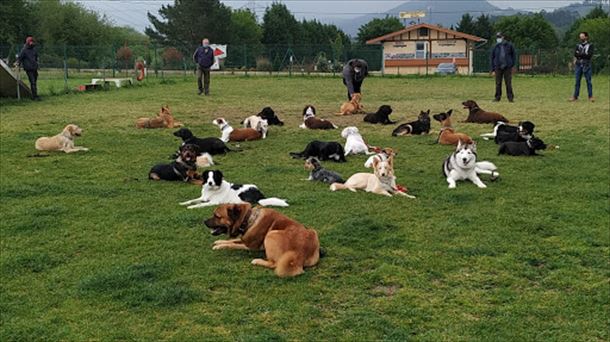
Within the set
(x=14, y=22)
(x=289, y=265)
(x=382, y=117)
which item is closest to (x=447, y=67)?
(x=382, y=117)

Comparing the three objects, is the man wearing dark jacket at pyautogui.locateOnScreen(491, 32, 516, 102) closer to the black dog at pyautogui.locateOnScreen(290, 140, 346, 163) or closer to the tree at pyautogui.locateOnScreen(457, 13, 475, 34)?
the black dog at pyautogui.locateOnScreen(290, 140, 346, 163)

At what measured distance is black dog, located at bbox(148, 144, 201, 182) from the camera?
8.66 meters

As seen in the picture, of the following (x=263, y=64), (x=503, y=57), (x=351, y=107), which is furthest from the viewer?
(x=263, y=64)

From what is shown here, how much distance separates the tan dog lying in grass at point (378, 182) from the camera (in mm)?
7750

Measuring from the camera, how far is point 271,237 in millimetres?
5188

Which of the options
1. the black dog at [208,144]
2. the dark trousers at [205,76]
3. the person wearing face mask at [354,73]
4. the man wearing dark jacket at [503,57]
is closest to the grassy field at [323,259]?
the black dog at [208,144]

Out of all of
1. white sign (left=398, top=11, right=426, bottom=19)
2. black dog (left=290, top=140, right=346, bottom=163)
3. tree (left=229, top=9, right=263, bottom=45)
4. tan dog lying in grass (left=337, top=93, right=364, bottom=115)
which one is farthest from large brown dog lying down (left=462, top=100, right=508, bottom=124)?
white sign (left=398, top=11, right=426, bottom=19)

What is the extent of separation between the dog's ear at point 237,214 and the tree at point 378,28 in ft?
274

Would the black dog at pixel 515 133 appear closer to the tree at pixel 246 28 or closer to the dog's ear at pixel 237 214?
the dog's ear at pixel 237 214

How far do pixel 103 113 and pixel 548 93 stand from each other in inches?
668

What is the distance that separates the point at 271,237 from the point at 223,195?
85.8 inches

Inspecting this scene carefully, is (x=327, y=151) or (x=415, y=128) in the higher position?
(x=415, y=128)

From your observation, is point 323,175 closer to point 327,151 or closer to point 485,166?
point 327,151

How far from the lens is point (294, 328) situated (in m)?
4.16
